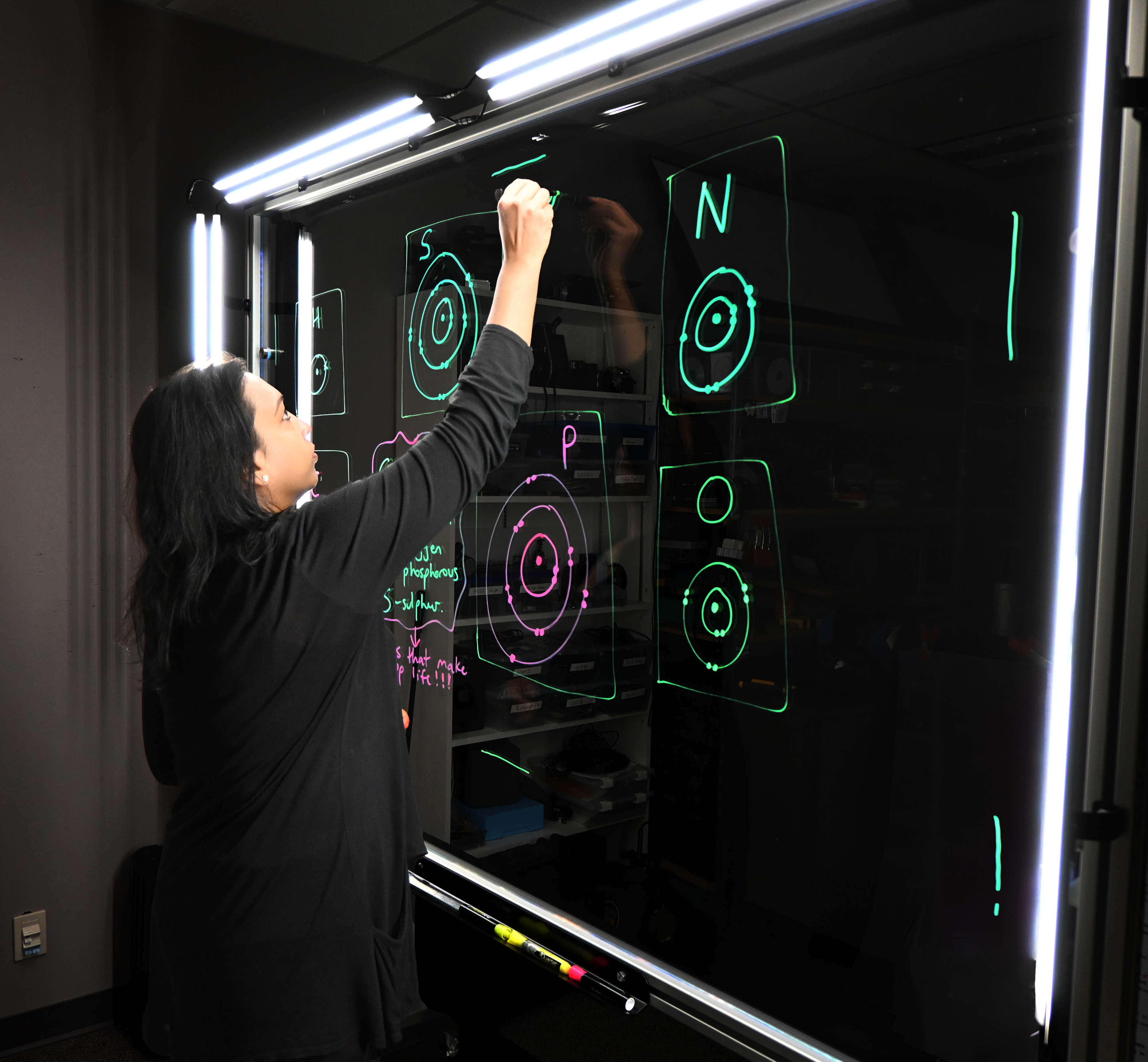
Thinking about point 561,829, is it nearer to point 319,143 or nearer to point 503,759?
point 503,759

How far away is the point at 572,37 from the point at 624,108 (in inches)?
5.2

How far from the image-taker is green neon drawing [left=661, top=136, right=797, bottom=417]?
1218 mm

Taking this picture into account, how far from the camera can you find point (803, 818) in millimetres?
1241

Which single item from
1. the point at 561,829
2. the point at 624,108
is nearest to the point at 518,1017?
the point at 561,829

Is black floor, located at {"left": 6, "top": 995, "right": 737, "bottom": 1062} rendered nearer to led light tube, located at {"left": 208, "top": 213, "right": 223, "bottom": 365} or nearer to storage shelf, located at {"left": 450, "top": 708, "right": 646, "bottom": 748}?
storage shelf, located at {"left": 450, "top": 708, "right": 646, "bottom": 748}

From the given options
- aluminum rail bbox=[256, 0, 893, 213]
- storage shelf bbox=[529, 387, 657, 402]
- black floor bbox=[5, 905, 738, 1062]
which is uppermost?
aluminum rail bbox=[256, 0, 893, 213]

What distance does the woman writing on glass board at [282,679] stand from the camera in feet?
3.56

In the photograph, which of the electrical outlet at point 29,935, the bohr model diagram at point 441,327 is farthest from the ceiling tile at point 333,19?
the electrical outlet at point 29,935

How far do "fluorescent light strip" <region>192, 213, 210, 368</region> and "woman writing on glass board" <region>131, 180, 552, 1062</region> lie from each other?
148 centimetres

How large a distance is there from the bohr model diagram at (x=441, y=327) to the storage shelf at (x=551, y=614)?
455mm

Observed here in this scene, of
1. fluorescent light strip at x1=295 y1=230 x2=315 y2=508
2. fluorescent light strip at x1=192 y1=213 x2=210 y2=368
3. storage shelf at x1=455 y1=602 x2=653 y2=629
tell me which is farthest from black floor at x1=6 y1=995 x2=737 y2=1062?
fluorescent light strip at x1=192 y1=213 x2=210 y2=368

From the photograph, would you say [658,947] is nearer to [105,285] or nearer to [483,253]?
[483,253]

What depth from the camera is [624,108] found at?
4.64 feet

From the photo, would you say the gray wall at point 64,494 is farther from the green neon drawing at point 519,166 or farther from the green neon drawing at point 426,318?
the green neon drawing at point 519,166
